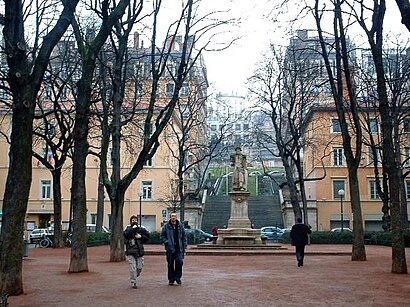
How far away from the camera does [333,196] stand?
6178 centimetres

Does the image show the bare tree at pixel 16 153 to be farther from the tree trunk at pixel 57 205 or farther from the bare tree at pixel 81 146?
the tree trunk at pixel 57 205

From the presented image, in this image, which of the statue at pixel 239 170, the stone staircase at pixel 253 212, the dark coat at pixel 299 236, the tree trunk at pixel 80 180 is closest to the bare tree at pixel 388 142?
the dark coat at pixel 299 236

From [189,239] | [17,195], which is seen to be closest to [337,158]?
[189,239]

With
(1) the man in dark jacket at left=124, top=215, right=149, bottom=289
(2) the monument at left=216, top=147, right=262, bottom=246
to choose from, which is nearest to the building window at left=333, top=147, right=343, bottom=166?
(2) the monument at left=216, top=147, right=262, bottom=246

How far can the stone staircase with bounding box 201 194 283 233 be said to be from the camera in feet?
187

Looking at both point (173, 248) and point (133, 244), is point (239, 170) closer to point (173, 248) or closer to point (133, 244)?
point (173, 248)

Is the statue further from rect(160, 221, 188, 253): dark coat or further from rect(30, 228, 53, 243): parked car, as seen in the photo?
rect(160, 221, 188, 253): dark coat

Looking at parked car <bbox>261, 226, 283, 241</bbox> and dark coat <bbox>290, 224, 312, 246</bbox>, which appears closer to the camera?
dark coat <bbox>290, 224, 312, 246</bbox>

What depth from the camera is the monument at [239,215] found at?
34.0m

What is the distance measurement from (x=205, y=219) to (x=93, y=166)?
13300 millimetres

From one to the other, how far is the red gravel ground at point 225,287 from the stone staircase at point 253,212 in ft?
117

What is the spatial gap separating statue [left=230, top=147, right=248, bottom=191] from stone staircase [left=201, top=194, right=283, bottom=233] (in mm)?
19837

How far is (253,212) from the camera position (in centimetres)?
6012

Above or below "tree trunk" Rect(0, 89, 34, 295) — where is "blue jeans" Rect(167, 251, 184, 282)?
below
